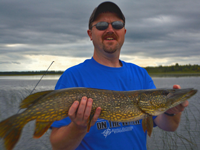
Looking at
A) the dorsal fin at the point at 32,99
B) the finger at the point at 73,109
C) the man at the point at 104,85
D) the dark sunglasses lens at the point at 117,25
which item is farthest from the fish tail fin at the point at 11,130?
the dark sunglasses lens at the point at 117,25

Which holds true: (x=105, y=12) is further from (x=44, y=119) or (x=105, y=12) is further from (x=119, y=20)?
(x=44, y=119)

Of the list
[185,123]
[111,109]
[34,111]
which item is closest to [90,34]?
[111,109]

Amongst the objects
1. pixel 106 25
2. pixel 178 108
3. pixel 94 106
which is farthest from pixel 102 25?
pixel 178 108

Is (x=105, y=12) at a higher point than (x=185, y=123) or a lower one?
higher

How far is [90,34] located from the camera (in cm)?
290

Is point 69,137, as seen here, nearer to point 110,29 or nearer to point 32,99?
point 32,99

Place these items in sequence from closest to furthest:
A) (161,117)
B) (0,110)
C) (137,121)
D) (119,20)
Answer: (137,121) → (161,117) → (119,20) → (0,110)

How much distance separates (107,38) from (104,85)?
75 centimetres

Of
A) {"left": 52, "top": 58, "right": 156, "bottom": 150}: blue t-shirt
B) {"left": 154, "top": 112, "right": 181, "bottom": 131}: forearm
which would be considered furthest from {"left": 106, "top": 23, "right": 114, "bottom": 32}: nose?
{"left": 154, "top": 112, "right": 181, "bottom": 131}: forearm

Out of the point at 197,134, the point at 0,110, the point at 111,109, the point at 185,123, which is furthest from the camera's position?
the point at 0,110

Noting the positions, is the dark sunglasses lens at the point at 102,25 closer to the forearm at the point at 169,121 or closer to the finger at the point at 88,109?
the finger at the point at 88,109

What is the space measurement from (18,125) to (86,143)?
79 centimetres

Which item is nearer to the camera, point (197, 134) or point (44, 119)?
point (44, 119)

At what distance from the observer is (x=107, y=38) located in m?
2.58
